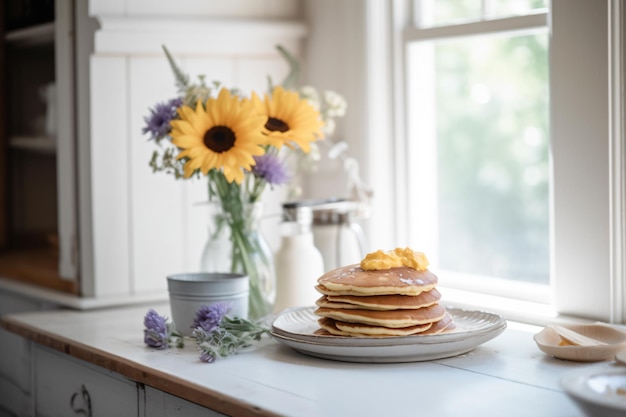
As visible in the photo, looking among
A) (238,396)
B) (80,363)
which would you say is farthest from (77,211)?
(238,396)

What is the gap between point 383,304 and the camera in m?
1.43

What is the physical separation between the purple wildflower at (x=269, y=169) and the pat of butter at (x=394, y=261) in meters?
0.37

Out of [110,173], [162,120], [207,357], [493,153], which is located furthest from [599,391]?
[493,153]

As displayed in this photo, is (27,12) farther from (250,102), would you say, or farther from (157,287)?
(250,102)

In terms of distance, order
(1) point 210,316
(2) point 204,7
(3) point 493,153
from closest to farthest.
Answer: (1) point 210,316
(2) point 204,7
(3) point 493,153

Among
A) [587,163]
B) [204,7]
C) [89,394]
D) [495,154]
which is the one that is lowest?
[89,394]

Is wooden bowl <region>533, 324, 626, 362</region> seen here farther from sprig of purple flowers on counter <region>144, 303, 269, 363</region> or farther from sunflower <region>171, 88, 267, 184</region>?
sunflower <region>171, 88, 267, 184</region>

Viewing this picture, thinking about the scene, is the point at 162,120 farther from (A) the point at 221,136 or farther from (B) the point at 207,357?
(B) the point at 207,357

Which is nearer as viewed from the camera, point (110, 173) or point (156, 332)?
point (156, 332)

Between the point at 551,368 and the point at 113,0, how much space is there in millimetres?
1333

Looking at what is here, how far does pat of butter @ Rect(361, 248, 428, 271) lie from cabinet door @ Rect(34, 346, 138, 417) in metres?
0.45

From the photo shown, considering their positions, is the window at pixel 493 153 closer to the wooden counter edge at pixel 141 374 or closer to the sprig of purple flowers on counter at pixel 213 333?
the wooden counter edge at pixel 141 374

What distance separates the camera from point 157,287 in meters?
2.20

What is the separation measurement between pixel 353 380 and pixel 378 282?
0.54ft
